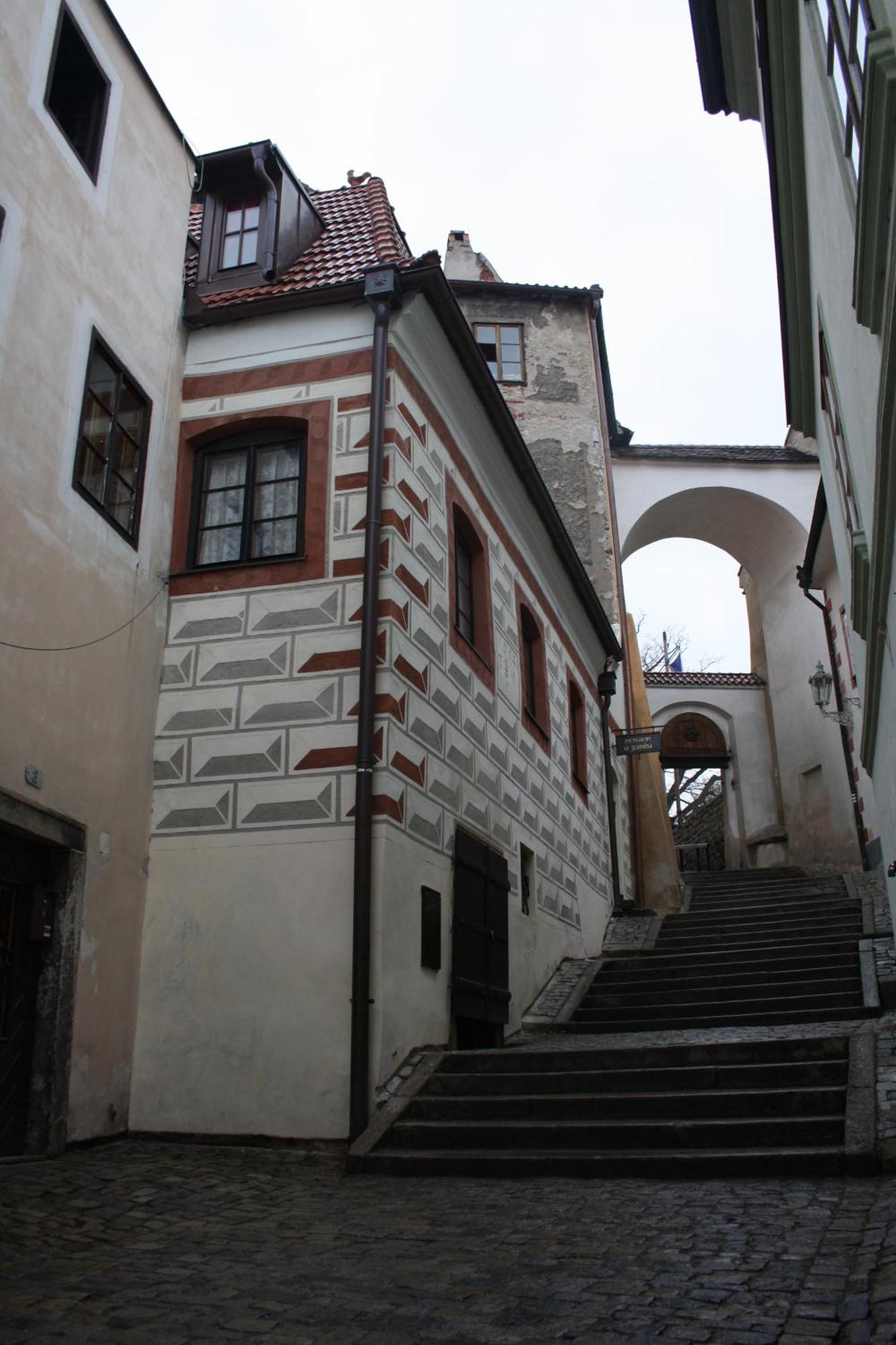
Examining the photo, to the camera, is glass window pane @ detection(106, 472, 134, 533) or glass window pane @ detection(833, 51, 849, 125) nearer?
glass window pane @ detection(833, 51, 849, 125)

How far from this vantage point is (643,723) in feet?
73.3

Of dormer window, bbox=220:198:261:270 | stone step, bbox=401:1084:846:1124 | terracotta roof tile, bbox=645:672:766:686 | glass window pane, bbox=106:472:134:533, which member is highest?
terracotta roof tile, bbox=645:672:766:686

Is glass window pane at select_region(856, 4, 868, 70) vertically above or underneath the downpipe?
underneath

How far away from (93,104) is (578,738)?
34.2 ft

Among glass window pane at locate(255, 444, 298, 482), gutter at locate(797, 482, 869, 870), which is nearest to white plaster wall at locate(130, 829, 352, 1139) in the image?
glass window pane at locate(255, 444, 298, 482)

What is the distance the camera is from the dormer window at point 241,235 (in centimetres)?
1040

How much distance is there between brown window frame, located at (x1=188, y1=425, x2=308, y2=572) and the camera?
29.0 feet

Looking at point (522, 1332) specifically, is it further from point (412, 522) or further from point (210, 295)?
point (210, 295)

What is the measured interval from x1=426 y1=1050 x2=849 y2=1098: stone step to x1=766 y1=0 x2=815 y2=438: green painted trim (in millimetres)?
5618

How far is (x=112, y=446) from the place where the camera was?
8258 mm

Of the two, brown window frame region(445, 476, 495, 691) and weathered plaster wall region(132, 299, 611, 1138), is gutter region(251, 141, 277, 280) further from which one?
brown window frame region(445, 476, 495, 691)

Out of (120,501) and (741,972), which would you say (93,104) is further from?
(741,972)

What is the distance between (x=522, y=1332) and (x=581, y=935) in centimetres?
1133

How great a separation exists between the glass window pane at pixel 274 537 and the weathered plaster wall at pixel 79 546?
2.36 feet
